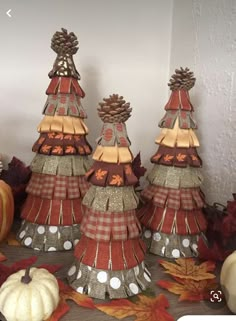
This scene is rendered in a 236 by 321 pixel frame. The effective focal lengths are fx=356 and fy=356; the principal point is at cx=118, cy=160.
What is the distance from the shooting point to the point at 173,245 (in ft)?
2.20

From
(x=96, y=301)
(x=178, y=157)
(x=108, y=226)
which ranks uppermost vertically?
(x=178, y=157)

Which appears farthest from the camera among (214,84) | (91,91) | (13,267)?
(91,91)

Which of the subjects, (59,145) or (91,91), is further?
(91,91)

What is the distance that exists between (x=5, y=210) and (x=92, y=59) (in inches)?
17.8

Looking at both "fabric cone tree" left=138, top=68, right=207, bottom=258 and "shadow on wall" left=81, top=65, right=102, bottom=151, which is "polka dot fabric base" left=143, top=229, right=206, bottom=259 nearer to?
"fabric cone tree" left=138, top=68, right=207, bottom=258

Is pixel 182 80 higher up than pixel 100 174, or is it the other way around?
pixel 182 80

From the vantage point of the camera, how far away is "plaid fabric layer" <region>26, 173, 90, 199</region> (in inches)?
26.2

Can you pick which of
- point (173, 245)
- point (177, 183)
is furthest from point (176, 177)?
point (173, 245)

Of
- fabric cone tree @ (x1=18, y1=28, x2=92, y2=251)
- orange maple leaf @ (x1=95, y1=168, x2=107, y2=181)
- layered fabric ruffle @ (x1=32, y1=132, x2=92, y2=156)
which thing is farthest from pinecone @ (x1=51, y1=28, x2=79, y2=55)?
orange maple leaf @ (x1=95, y1=168, x2=107, y2=181)

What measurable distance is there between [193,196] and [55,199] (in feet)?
0.86

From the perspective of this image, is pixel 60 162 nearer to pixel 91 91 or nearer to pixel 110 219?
pixel 110 219

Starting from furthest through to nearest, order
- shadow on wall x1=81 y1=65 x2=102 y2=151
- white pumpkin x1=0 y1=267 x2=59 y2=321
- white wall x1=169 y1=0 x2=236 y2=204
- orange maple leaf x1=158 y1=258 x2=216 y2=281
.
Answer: shadow on wall x1=81 y1=65 x2=102 y2=151
white wall x1=169 y1=0 x2=236 y2=204
orange maple leaf x1=158 y1=258 x2=216 y2=281
white pumpkin x1=0 y1=267 x2=59 y2=321

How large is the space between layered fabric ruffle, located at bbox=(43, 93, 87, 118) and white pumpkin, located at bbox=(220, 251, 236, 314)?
366 mm

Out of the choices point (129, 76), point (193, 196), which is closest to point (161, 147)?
point (193, 196)
